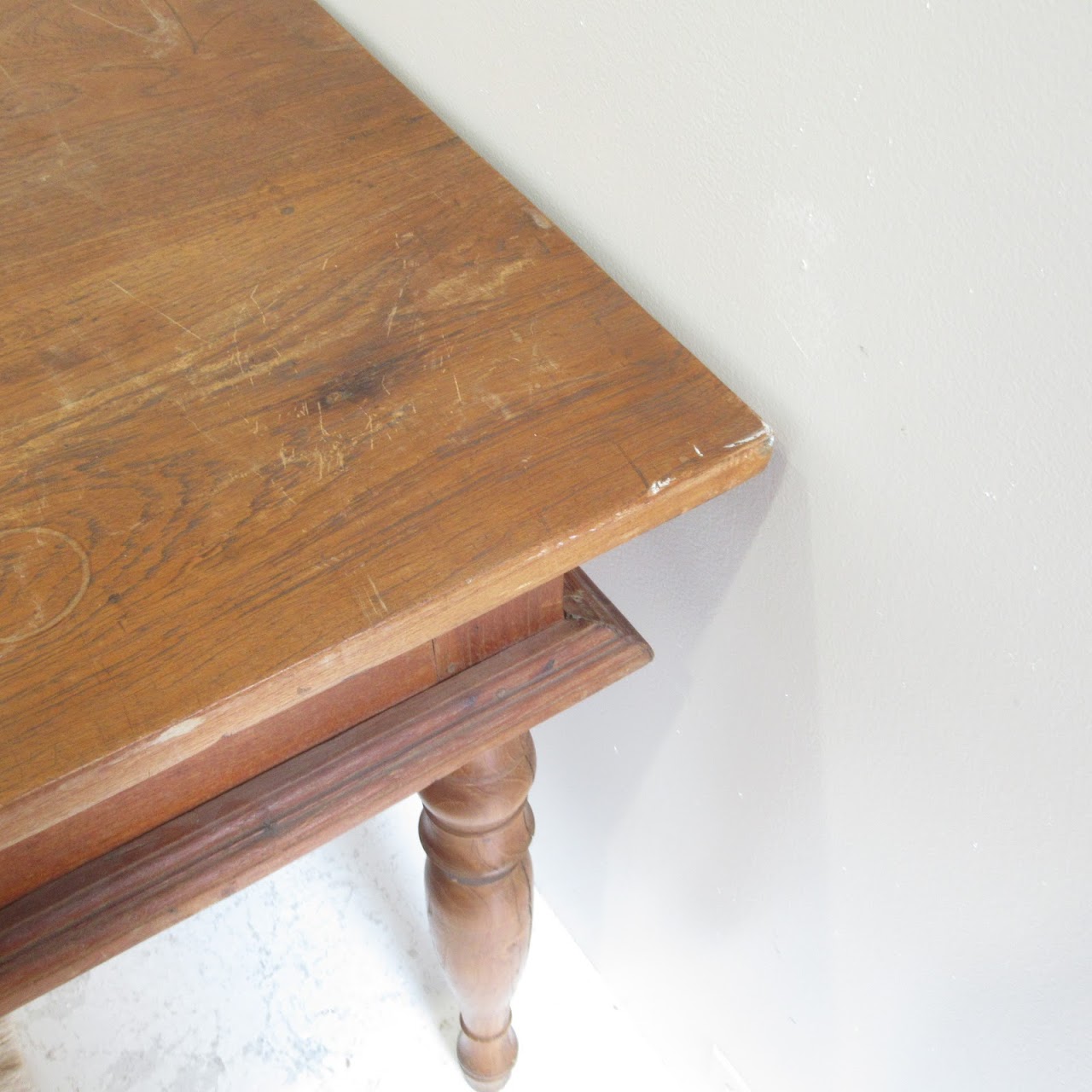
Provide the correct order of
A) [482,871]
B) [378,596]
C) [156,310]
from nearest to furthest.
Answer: [378,596], [156,310], [482,871]

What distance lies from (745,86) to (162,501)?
0.92 ft

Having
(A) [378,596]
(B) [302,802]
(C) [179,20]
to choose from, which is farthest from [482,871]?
(C) [179,20]

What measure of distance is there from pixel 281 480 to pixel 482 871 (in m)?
0.33

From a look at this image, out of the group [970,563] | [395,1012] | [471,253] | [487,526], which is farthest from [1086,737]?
[395,1012]

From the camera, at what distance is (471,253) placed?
0.56m

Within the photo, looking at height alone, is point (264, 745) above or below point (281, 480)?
below

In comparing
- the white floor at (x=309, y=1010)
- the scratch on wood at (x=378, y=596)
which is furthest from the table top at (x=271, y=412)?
the white floor at (x=309, y=1010)

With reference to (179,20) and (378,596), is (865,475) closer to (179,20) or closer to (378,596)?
(378,596)

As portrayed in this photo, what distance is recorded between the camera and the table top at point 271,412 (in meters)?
0.40

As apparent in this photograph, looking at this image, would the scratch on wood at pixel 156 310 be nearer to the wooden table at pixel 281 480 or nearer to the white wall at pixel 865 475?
the wooden table at pixel 281 480

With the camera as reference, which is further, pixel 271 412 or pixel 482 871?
pixel 482 871

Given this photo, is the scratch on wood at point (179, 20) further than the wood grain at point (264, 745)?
Yes

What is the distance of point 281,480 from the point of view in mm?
456

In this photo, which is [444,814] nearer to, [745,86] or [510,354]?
[510,354]
